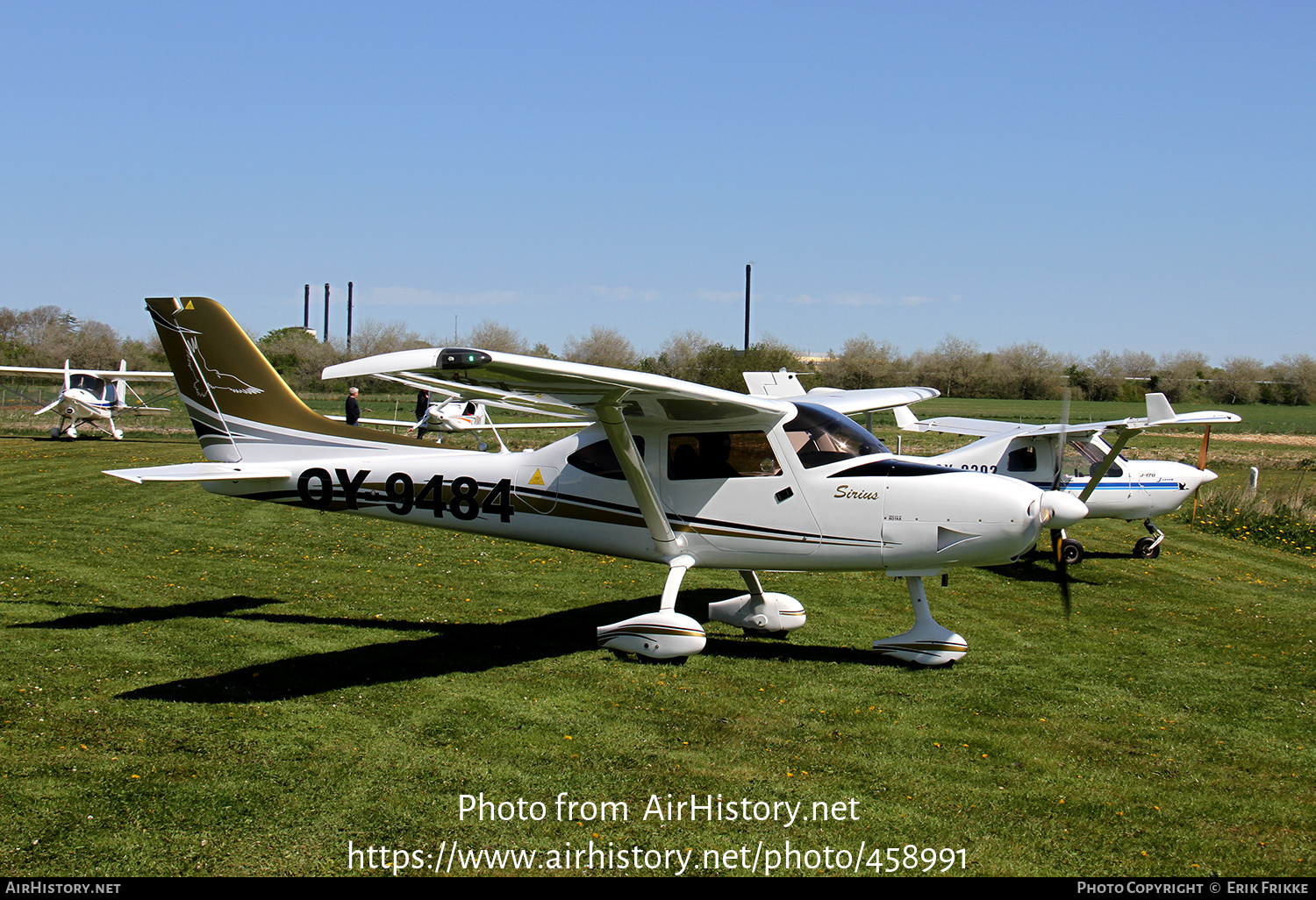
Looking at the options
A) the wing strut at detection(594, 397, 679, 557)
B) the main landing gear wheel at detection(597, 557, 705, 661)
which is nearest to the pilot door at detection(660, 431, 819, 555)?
the wing strut at detection(594, 397, 679, 557)

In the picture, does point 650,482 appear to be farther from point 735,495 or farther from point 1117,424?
point 1117,424

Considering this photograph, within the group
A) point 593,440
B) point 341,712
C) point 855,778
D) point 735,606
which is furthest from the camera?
point 735,606

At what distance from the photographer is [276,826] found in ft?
15.5

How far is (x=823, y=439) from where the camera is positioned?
318 inches

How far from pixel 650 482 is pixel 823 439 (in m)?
1.56

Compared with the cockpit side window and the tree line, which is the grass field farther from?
the tree line

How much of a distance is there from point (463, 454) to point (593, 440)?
4.65ft

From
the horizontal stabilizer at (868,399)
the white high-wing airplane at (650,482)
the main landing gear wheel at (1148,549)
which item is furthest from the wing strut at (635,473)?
the main landing gear wheel at (1148,549)

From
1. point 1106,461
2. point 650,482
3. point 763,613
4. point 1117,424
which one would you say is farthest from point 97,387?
point 1106,461

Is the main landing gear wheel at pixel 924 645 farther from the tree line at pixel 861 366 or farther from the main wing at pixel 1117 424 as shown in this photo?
the tree line at pixel 861 366

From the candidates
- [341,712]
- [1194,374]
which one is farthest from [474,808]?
[1194,374]

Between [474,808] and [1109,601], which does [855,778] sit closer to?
[474,808]

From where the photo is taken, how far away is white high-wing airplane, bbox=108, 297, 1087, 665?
7590mm

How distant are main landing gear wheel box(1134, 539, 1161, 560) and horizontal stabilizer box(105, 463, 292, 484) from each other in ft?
41.7
